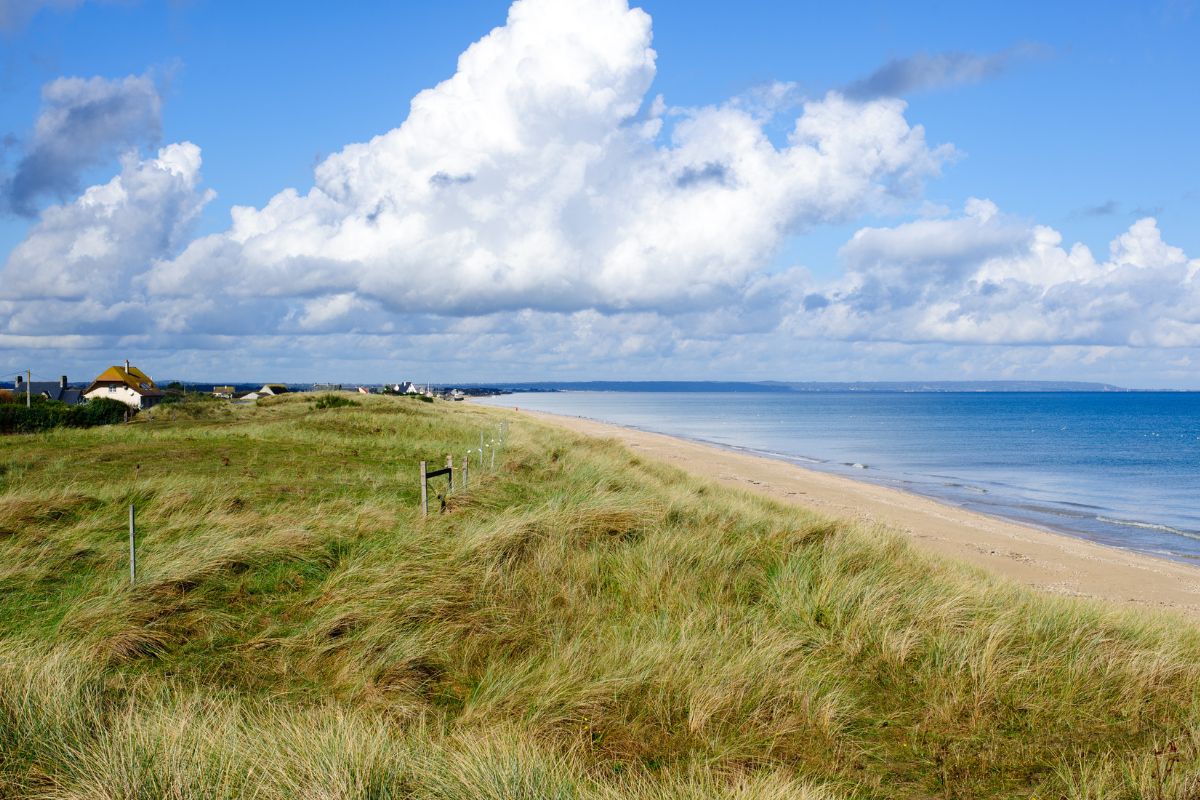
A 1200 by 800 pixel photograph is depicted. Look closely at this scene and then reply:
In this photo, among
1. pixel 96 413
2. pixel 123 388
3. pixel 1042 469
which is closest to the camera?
pixel 96 413

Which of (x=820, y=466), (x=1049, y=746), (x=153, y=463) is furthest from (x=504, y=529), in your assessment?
(x=820, y=466)

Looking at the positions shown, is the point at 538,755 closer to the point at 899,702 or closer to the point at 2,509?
the point at 899,702

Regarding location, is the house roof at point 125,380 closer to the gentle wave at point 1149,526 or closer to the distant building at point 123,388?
the distant building at point 123,388

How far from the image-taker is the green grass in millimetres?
4867

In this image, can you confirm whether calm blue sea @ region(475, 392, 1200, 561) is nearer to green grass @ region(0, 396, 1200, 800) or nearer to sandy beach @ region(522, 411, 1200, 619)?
sandy beach @ region(522, 411, 1200, 619)

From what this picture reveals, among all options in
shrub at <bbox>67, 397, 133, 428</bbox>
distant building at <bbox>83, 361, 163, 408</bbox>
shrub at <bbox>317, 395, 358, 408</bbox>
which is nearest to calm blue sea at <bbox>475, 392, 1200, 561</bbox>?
shrub at <bbox>317, 395, 358, 408</bbox>

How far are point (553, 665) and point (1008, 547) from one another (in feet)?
52.5

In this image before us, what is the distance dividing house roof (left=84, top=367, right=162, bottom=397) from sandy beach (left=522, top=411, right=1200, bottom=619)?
222 feet

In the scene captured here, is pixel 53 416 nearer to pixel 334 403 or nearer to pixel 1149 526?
pixel 334 403

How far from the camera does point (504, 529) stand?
959cm

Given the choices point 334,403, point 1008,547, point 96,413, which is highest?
point 334,403

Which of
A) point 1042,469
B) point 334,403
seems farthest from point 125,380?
point 1042,469

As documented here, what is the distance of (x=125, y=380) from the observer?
262ft

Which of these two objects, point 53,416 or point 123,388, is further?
point 123,388
